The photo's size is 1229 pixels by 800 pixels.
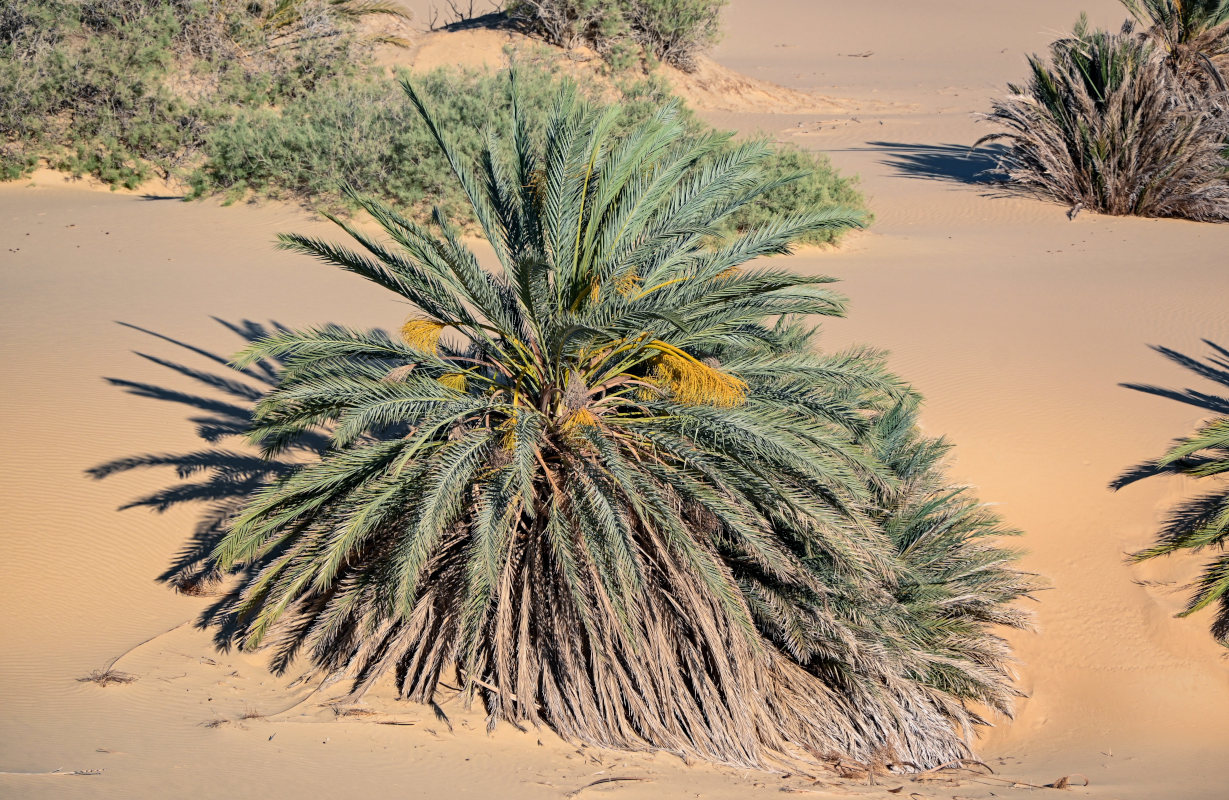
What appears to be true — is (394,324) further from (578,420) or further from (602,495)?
(602,495)

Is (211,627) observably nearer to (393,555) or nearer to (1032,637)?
(393,555)

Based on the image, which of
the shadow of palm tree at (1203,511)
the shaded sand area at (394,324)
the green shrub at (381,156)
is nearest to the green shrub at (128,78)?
the shaded sand area at (394,324)

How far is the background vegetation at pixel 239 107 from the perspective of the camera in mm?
14797

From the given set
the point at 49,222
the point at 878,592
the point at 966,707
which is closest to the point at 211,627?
the point at 878,592

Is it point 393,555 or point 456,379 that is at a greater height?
point 456,379

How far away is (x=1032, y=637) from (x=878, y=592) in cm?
221

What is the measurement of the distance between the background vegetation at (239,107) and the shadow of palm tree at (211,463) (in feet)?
16.8

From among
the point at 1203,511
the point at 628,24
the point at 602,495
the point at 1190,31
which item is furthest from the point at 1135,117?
the point at 602,495

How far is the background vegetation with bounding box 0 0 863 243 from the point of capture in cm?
1480

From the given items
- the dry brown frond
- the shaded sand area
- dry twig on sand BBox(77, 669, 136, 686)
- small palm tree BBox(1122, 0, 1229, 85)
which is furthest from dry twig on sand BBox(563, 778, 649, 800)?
small palm tree BBox(1122, 0, 1229, 85)

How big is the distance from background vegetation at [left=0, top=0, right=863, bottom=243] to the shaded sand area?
0.84 m

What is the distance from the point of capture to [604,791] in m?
5.01

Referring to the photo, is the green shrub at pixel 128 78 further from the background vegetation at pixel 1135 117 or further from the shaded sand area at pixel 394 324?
the background vegetation at pixel 1135 117

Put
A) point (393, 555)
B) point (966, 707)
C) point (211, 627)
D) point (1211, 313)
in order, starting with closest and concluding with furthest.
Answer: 1. point (393, 555)
2. point (211, 627)
3. point (966, 707)
4. point (1211, 313)
